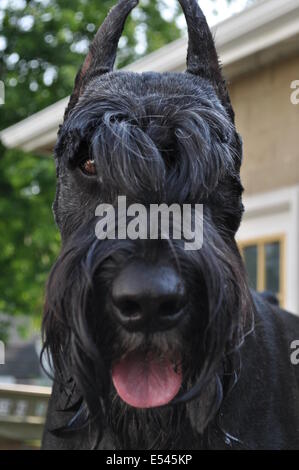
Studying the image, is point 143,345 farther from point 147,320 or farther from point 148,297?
point 148,297

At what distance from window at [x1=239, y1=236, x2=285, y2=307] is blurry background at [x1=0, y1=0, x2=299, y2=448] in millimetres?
12

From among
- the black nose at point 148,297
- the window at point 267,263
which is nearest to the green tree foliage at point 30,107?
the window at point 267,263

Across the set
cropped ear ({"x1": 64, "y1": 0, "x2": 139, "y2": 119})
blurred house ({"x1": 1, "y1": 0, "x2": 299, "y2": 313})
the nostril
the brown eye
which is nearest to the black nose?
the nostril

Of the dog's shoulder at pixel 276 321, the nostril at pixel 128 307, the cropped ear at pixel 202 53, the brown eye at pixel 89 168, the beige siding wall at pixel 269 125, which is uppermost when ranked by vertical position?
the beige siding wall at pixel 269 125

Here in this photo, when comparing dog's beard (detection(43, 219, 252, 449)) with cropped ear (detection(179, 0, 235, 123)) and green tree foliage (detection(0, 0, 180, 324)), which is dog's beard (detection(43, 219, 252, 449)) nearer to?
cropped ear (detection(179, 0, 235, 123))

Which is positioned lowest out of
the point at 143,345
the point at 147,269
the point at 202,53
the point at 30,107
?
the point at 143,345

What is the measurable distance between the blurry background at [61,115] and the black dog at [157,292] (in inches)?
32.3

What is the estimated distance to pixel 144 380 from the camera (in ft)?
7.75

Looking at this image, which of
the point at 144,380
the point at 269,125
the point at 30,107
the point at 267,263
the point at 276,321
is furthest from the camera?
the point at 30,107

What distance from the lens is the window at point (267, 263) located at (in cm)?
771

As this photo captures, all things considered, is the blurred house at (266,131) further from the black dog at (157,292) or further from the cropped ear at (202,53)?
the black dog at (157,292)

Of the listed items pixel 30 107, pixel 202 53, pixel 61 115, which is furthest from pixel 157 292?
pixel 30 107

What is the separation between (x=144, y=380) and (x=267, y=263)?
5731mm
